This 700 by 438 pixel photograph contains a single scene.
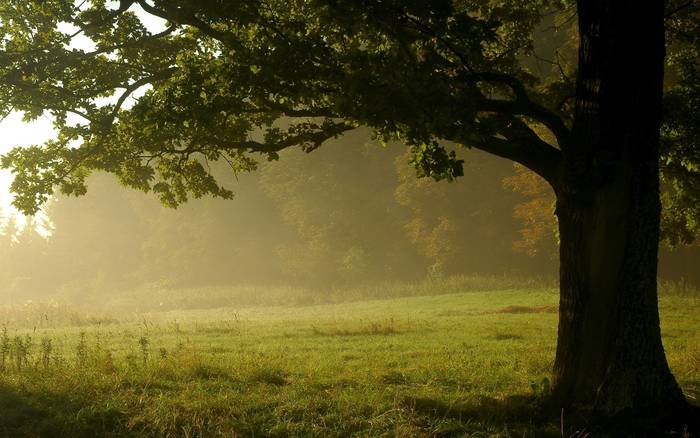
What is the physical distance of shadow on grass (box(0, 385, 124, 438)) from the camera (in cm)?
781

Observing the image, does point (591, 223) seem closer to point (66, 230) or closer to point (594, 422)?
point (594, 422)

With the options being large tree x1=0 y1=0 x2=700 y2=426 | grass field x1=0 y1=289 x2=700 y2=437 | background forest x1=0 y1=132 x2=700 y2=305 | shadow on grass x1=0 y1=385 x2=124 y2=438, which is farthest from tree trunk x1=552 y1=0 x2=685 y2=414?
background forest x1=0 y1=132 x2=700 y2=305

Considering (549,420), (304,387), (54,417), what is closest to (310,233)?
(304,387)

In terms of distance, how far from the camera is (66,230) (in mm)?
90312

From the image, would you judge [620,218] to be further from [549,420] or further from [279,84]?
[279,84]

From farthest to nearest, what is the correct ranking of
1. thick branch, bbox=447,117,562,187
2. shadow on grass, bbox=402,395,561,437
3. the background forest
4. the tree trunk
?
the background forest < thick branch, bbox=447,117,562,187 < the tree trunk < shadow on grass, bbox=402,395,561,437

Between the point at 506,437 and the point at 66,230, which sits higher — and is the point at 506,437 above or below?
below

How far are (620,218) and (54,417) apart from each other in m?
8.60

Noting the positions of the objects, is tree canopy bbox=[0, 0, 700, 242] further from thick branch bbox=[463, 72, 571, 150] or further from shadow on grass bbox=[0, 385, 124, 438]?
shadow on grass bbox=[0, 385, 124, 438]

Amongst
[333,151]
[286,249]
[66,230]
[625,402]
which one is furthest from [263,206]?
[625,402]

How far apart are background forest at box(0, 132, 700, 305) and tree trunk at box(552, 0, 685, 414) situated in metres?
26.9

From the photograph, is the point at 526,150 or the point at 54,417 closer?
the point at 54,417

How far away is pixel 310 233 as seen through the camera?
58469 millimetres

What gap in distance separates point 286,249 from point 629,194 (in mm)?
Answer: 53877
